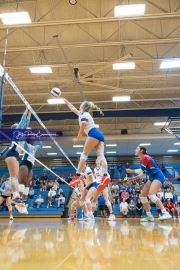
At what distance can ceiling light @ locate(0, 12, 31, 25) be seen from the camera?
28.8ft

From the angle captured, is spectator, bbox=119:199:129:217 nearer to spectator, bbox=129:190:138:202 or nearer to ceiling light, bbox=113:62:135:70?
spectator, bbox=129:190:138:202

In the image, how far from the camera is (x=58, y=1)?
31.6 feet

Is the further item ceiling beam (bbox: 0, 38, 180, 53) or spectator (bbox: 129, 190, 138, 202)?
spectator (bbox: 129, 190, 138, 202)

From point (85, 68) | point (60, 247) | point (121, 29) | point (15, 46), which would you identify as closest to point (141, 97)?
point (85, 68)

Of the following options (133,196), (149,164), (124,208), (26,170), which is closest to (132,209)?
(124,208)

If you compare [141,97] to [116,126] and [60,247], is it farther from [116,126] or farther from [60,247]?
[60,247]

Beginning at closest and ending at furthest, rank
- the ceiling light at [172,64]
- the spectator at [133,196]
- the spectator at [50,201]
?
the ceiling light at [172,64], the spectator at [133,196], the spectator at [50,201]

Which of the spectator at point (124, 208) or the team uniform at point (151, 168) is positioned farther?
the spectator at point (124, 208)

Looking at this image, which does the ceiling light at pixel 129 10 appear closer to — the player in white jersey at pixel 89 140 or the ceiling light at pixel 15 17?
Answer: the ceiling light at pixel 15 17

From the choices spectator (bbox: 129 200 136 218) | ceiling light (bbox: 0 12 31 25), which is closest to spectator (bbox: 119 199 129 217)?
spectator (bbox: 129 200 136 218)

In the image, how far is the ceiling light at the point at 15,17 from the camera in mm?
8766

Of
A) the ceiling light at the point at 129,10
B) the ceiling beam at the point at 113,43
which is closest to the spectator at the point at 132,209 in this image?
the ceiling beam at the point at 113,43

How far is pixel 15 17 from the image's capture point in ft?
29.2

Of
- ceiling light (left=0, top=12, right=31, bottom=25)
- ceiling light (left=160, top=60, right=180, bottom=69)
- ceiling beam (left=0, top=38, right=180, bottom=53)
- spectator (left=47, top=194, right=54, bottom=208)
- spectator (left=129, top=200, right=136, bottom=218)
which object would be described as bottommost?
spectator (left=129, top=200, right=136, bottom=218)
